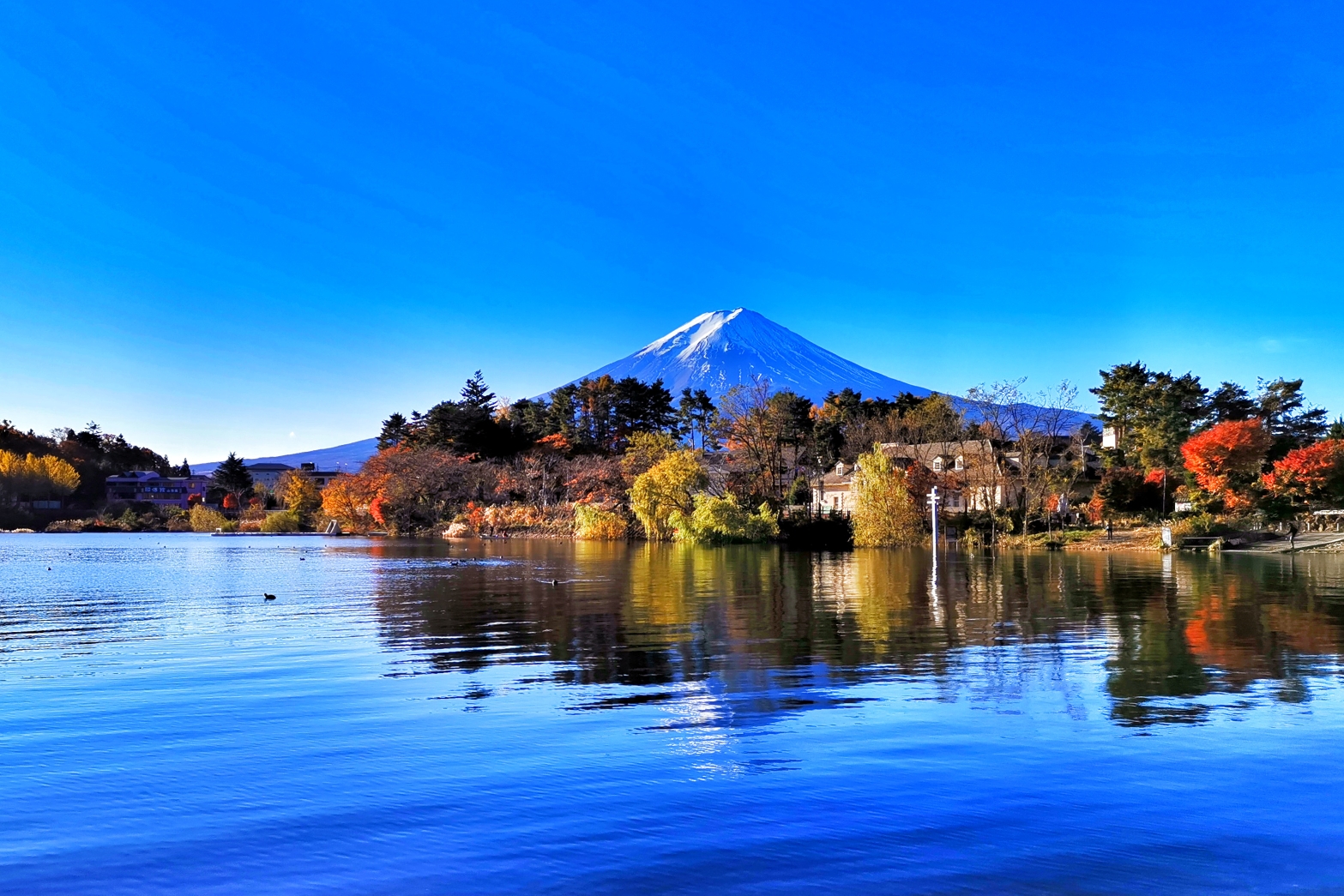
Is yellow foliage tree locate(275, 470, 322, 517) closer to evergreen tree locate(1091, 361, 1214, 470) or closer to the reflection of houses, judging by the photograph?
the reflection of houses

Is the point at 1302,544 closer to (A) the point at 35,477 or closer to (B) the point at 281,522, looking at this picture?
(B) the point at 281,522

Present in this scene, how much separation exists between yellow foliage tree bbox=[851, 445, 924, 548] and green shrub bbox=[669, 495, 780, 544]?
6.07m

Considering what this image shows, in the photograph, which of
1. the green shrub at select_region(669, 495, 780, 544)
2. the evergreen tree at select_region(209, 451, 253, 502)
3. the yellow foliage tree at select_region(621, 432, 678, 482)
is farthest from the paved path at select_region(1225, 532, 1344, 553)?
the evergreen tree at select_region(209, 451, 253, 502)

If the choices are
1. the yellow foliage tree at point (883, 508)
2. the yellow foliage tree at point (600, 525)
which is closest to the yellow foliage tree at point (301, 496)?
the yellow foliage tree at point (600, 525)

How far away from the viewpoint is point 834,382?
547ft

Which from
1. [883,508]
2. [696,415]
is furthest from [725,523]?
[696,415]

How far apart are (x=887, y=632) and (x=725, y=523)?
38458mm

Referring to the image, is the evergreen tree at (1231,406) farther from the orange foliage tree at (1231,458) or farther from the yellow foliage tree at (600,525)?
the yellow foliage tree at (600,525)

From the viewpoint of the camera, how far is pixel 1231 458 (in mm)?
45094

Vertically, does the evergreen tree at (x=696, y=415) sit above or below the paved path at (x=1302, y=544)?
above

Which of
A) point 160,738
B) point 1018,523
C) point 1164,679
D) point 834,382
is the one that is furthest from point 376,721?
point 834,382

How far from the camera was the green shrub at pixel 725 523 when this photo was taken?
180ft

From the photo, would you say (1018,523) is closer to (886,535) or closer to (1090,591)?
(886,535)

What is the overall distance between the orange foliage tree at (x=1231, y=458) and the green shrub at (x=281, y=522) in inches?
2799
